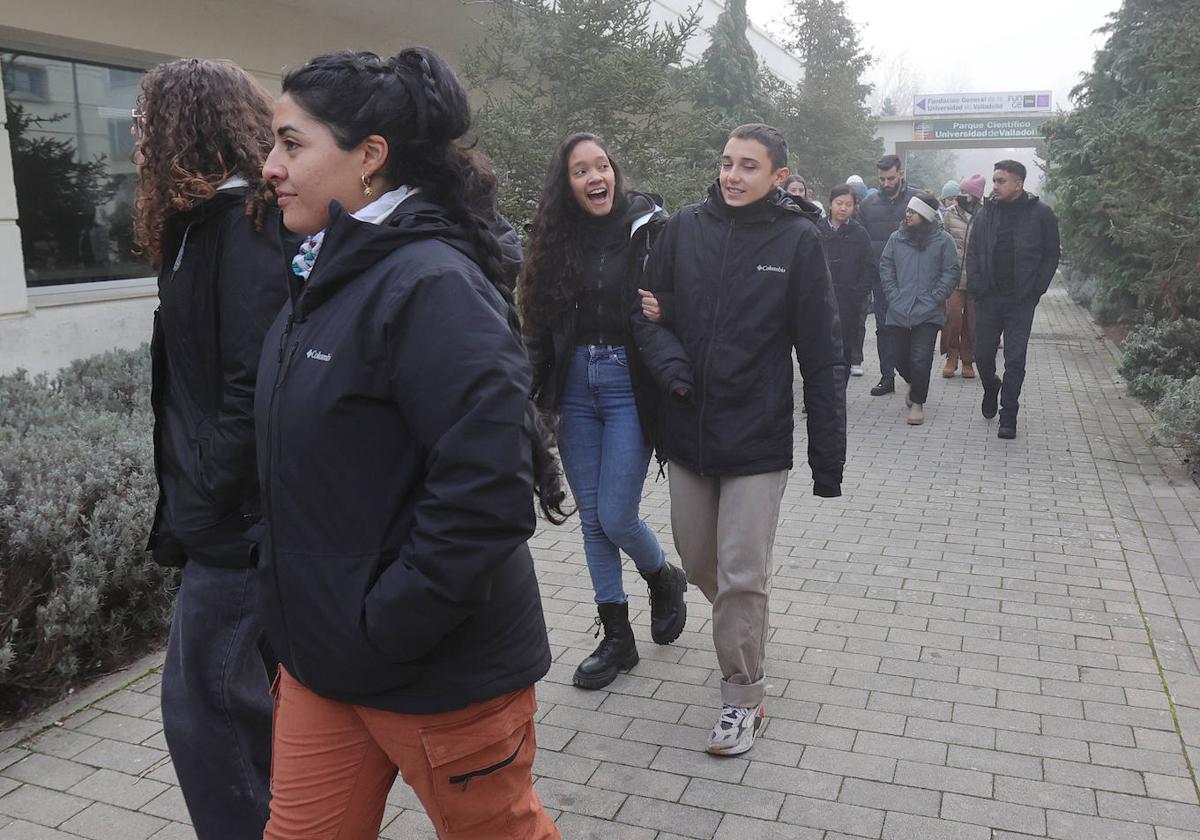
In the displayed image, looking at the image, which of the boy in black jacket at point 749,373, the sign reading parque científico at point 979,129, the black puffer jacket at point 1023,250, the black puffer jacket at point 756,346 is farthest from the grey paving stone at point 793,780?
the sign reading parque científico at point 979,129

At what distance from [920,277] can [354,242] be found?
8199 mm

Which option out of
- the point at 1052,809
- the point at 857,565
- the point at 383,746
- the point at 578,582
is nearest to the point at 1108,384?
the point at 857,565

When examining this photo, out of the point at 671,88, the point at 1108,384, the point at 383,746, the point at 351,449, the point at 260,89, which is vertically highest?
the point at 671,88

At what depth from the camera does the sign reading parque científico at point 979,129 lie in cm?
3984

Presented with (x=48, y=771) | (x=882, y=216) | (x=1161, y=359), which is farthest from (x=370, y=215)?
(x=882, y=216)

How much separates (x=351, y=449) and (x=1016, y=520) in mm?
5356

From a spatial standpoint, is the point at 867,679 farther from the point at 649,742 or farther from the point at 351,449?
the point at 351,449

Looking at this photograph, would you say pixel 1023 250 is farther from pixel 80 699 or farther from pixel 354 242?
pixel 354 242

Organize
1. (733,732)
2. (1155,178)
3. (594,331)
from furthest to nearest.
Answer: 1. (1155,178)
2. (594,331)
3. (733,732)

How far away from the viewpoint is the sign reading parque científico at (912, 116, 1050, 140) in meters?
39.8

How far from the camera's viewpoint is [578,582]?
534 centimetres

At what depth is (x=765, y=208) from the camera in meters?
3.67

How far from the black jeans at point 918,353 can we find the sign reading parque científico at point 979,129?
108 feet

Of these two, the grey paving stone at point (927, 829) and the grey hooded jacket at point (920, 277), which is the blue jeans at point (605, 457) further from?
the grey hooded jacket at point (920, 277)
